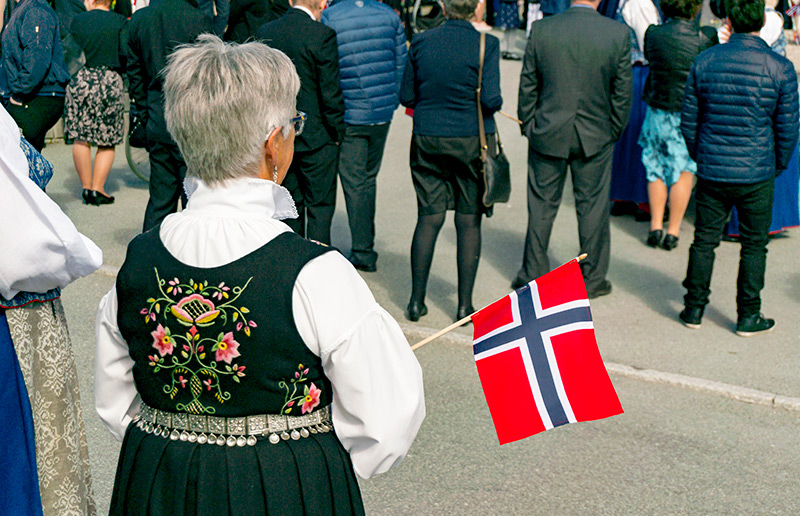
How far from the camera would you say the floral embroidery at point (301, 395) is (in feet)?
A: 6.66

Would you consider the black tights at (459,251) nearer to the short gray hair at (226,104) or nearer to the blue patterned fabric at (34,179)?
the blue patterned fabric at (34,179)

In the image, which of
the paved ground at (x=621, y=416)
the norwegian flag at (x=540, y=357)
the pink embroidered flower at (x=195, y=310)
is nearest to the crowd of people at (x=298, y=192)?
the pink embroidered flower at (x=195, y=310)

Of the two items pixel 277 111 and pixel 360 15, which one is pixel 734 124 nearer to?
pixel 360 15

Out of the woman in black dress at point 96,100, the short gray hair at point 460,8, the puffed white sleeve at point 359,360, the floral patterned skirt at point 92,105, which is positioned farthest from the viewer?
the floral patterned skirt at point 92,105

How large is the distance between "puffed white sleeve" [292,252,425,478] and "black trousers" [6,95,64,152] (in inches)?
240

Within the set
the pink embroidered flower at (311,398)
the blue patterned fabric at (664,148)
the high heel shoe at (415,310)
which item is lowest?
the high heel shoe at (415,310)

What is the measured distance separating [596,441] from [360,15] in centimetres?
336

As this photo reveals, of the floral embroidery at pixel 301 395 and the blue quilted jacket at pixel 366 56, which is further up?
the floral embroidery at pixel 301 395

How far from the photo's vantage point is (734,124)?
5586mm

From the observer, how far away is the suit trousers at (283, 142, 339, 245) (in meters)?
6.21

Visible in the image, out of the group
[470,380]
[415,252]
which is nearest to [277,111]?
[470,380]

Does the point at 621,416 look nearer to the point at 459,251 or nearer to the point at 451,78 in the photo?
the point at 459,251

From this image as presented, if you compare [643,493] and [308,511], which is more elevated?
[308,511]

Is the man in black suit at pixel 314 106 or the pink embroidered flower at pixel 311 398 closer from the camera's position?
the pink embroidered flower at pixel 311 398
